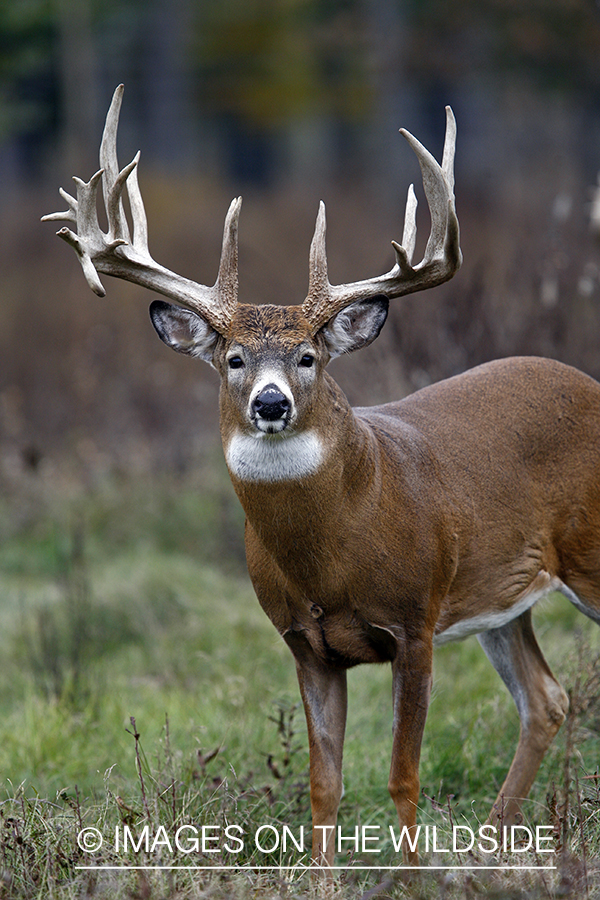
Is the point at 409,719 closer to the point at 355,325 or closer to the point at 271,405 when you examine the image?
the point at 271,405

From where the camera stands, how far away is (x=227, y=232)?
14.1 feet

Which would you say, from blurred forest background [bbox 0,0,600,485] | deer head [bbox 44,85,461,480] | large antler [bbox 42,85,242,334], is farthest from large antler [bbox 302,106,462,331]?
blurred forest background [bbox 0,0,600,485]

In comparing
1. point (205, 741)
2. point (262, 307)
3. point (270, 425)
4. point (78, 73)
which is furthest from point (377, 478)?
point (78, 73)

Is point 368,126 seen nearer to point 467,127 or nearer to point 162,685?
point 467,127

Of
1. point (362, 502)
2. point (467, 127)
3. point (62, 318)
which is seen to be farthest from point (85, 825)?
point (467, 127)

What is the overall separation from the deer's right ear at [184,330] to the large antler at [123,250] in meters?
0.04

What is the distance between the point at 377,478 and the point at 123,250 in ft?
4.13

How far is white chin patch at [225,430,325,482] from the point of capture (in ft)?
13.3

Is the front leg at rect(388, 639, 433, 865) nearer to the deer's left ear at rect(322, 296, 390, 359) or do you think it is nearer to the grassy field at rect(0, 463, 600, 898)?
the grassy field at rect(0, 463, 600, 898)

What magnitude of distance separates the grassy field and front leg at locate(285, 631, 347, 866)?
134 mm

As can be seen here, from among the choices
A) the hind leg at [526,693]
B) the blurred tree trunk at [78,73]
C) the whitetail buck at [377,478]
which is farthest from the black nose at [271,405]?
the blurred tree trunk at [78,73]

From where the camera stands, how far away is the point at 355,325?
4.40 m

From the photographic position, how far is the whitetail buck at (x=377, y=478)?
4.12 m

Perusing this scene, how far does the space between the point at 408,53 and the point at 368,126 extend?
6396 mm
